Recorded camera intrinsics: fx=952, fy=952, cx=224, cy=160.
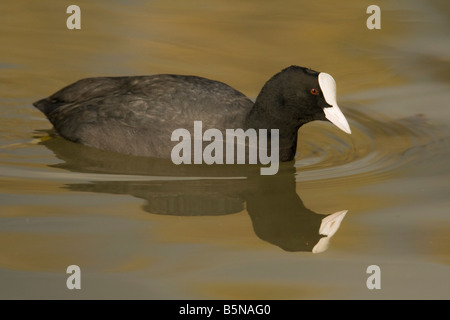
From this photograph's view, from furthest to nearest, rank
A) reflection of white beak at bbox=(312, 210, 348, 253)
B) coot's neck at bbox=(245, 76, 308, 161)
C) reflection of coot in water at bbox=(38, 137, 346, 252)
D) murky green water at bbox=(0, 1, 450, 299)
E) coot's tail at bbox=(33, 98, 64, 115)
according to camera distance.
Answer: coot's tail at bbox=(33, 98, 64, 115) < coot's neck at bbox=(245, 76, 308, 161) < reflection of coot in water at bbox=(38, 137, 346, 252) < reflection of white beak at bbox=(312, 210, 348, 253) < murky green water at bbox=(0, 1, 450, 299)

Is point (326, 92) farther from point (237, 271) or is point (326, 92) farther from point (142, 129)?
point (237, 271)

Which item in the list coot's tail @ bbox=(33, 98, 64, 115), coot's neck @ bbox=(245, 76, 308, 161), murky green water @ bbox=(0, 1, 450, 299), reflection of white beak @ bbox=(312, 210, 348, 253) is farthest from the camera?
coot's tail @ bbox=(33, 98, 64, 115)

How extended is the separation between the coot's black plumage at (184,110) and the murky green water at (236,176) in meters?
0.14

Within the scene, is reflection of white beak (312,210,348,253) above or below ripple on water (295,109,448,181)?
below

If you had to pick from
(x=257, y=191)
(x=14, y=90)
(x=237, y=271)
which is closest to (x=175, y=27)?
(x=14, y=90)

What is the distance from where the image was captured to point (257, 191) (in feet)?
22.3

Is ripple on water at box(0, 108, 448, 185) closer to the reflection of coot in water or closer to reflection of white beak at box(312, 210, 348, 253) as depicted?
the reflection of coot in water

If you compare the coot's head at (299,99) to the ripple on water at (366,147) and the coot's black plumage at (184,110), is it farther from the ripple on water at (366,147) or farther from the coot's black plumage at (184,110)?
the ripple on water at (366,147)

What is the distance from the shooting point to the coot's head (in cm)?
708

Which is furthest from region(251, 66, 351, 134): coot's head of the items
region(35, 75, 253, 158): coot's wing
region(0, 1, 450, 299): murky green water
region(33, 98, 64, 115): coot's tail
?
region(33, 98, 64, 115): coot's tail

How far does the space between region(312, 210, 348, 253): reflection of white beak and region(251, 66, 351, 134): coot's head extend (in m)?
0.85

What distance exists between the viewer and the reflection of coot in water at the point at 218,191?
6.12 meters

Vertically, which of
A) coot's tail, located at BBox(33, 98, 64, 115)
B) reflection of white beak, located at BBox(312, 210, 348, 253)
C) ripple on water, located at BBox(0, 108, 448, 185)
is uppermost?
coot's tail, located at BBox(33, 98, 64, 115)

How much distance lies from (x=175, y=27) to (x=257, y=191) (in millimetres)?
4305
